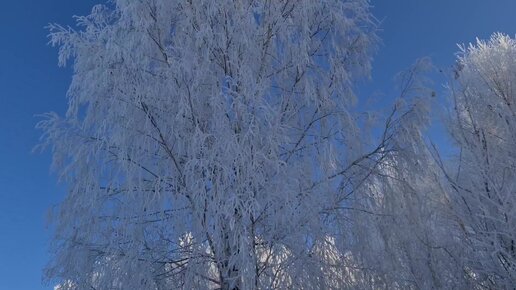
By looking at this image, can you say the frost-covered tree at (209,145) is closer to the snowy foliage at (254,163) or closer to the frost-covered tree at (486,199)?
the snowy foliage at (254,163)

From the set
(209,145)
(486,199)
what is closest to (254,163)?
(209,145)

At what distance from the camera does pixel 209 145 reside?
3.83 meters

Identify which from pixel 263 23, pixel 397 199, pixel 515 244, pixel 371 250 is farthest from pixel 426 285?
pixel 263 23

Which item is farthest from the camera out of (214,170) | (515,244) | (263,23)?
(263,23)

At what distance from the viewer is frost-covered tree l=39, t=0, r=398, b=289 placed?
359 cm

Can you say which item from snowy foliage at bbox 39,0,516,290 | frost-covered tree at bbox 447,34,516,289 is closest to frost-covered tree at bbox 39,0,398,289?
snowy foliage at bbox 39,0,516,290

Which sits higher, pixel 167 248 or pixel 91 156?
pixel 91 156

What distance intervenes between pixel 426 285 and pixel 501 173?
1207 mm

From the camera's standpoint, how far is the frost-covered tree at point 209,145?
3.59 m

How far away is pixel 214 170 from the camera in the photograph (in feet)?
11.9

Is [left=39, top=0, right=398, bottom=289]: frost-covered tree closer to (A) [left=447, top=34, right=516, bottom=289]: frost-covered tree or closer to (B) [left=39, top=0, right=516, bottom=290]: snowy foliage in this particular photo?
(B) [left=39, top=0, right=516, bottom=290]: snowy foliage

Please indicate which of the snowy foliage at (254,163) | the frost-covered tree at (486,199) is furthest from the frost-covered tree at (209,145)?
the frost-covered tree at (486,199)

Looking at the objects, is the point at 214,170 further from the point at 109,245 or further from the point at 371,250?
the point at 371,250

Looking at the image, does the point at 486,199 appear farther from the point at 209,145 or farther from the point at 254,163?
the point at 209,145
